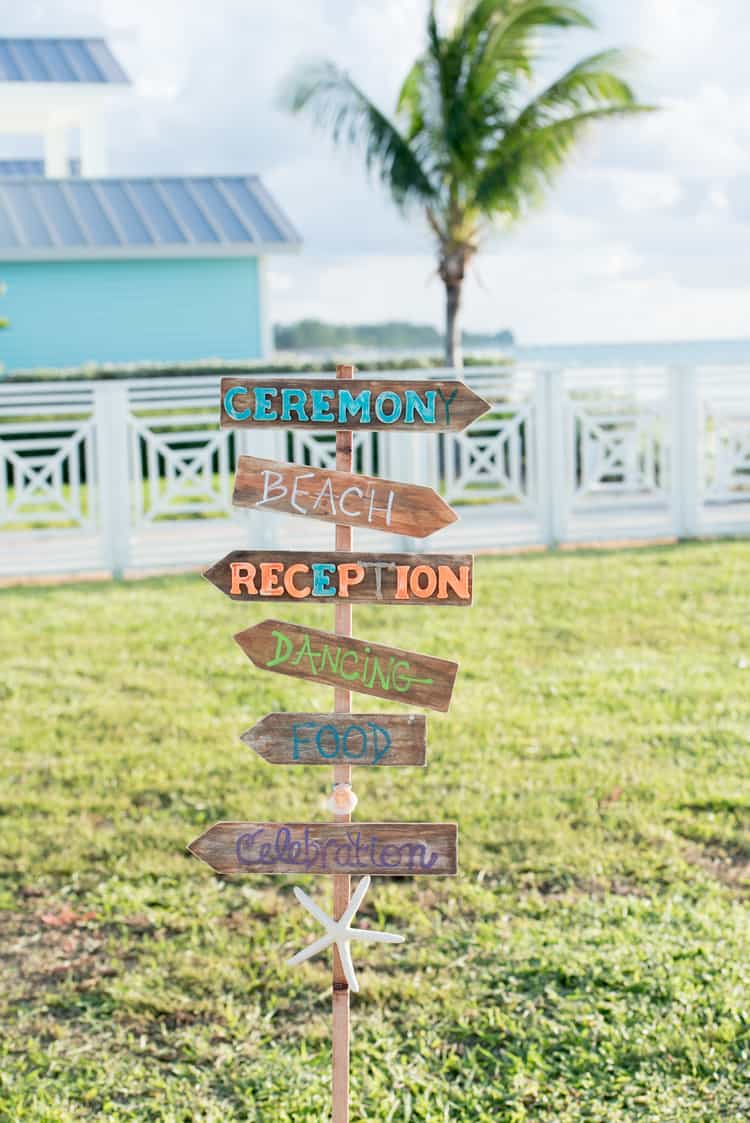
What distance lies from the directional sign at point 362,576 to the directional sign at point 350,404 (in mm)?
281

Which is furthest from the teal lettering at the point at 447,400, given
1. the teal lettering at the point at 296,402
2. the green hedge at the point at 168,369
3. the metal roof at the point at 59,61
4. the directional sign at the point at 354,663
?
the metal roof at the point at 59,61

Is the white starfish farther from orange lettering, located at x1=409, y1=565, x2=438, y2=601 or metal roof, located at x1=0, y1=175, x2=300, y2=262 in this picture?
metal roof, located at x1=0, y1=175, x2=300, y2=262

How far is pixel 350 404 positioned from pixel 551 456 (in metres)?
9.04

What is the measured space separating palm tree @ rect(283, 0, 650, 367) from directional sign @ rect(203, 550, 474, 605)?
14.4 m

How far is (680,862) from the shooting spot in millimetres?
4945

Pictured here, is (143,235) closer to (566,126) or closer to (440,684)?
(566,126)

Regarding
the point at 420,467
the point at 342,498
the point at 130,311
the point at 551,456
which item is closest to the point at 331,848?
the point at 342,498

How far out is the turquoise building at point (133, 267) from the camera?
18.6 m

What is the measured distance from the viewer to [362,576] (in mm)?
2980

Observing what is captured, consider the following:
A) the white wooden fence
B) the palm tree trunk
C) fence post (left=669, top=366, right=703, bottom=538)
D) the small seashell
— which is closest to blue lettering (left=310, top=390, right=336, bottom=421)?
the small seashell

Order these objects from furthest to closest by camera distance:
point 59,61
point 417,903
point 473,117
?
point 59,61, point 473,117, point 417,903

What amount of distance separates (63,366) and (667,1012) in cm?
1617

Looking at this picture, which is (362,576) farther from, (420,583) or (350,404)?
(350,404)

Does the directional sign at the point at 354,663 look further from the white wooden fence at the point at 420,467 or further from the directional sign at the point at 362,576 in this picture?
the white wooden fence at the point at 420,467
